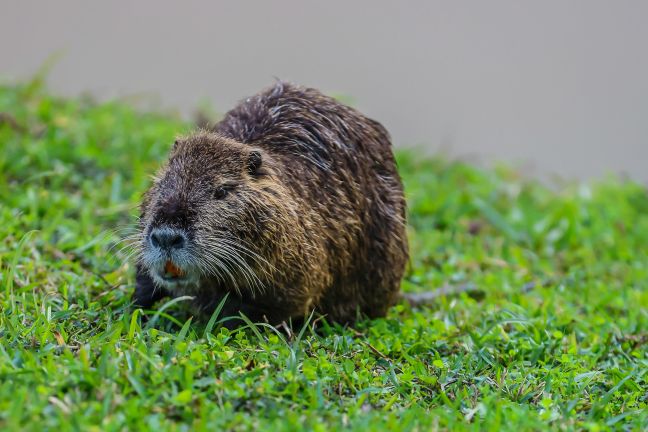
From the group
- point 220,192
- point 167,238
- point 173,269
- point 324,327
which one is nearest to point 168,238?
point 167,238

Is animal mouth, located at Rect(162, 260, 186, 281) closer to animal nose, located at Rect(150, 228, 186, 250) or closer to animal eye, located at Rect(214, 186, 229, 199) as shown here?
animal nose, located at Rect(150, 228, 186, 250)

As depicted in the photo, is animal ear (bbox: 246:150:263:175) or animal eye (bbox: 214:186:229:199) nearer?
animal eye (bbox: 214:186:229:199)

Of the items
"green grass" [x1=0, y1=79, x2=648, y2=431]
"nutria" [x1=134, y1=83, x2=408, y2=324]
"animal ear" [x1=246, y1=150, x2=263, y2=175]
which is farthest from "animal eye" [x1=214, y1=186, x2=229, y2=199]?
"green grass" [x1=0, y1=79, x2=648, y2=431]

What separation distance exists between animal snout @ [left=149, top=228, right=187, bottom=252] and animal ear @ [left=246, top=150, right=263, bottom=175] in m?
0.48

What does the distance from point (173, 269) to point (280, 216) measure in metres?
0.52

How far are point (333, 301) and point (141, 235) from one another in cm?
110

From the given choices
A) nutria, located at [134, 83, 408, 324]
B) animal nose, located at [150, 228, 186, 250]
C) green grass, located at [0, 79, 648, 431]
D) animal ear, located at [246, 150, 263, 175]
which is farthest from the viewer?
animal ear, located at [246, 150, 263, 175]

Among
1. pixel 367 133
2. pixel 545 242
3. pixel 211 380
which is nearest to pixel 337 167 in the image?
pixel 367 133

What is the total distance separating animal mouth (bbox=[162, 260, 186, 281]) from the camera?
4.23 meters

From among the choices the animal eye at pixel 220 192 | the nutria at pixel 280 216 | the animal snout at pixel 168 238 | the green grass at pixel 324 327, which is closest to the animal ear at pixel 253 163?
the nutria at pixel 280 216

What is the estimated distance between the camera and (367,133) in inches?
203

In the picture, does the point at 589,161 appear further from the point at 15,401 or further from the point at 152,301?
the point at 15,401

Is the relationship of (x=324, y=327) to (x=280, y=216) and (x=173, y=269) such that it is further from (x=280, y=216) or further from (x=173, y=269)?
(x=173, y=269)

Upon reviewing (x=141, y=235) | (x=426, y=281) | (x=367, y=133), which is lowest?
(x=426, y=281)
